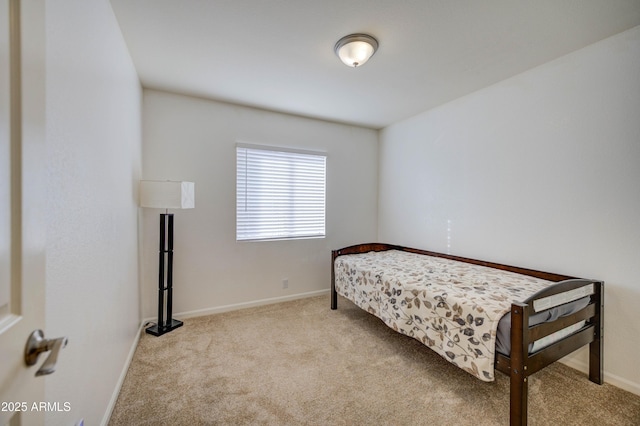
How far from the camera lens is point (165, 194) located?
247cm

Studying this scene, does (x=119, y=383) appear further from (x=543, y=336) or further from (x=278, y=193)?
(x=543, y=336)

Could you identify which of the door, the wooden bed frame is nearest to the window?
the wooden bed frame

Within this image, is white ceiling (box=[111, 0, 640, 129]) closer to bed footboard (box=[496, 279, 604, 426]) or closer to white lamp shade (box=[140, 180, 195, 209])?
white lamp shade (box=[140, 180, 195, 209])

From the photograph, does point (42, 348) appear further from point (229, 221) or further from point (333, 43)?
point (229, 221)

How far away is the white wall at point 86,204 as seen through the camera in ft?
3.36

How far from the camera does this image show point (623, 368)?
1934 mm

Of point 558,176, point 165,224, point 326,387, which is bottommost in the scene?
point 326,387

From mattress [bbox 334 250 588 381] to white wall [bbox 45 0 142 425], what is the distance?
203cm

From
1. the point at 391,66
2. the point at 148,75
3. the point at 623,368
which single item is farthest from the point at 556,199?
the point at 148,75

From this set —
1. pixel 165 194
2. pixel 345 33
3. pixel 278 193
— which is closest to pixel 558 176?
pixel 345 33

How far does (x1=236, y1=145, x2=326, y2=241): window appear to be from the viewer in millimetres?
3363

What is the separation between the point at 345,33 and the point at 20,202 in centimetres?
203

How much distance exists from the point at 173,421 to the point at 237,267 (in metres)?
1.80

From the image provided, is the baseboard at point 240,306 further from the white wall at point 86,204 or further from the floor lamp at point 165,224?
the white wall at point 86,204
